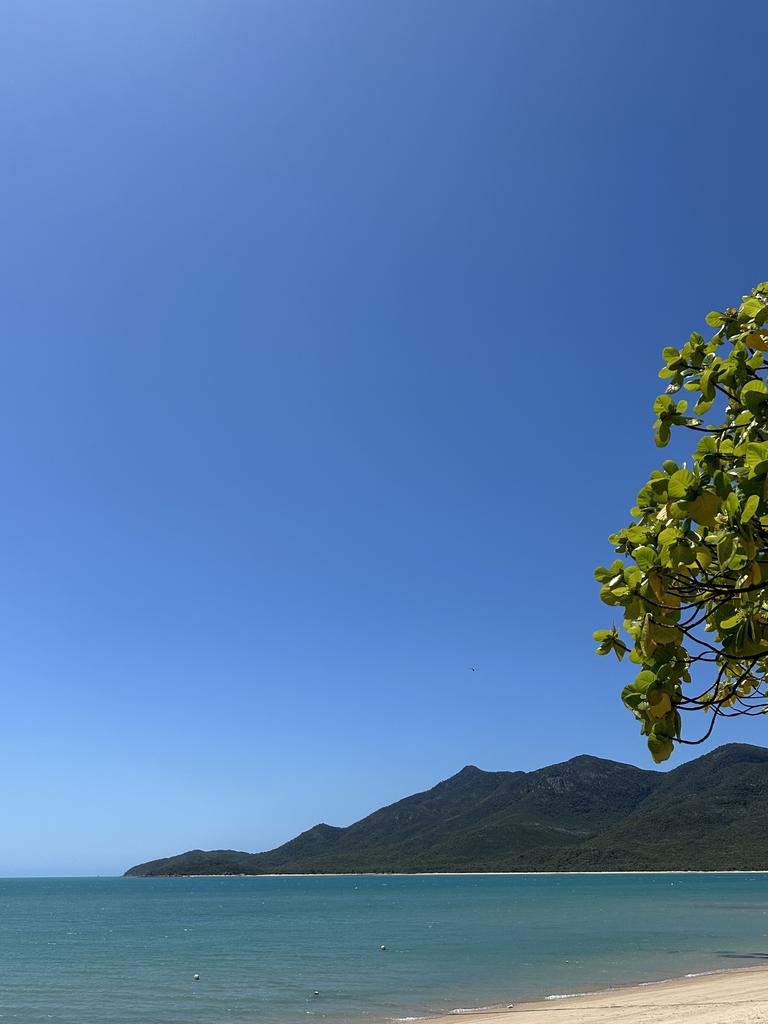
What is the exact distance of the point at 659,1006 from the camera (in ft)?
69.2

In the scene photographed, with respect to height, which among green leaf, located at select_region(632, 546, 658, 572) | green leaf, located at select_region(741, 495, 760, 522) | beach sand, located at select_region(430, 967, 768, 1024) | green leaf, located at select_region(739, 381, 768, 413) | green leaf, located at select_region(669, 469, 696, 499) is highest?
green leaf, located at select_region(739, 381, 768, 413)

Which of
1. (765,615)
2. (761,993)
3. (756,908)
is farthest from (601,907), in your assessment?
(765,615)

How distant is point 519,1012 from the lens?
22.6m

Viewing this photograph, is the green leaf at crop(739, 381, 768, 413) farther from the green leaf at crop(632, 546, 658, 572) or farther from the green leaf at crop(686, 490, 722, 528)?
the green leaf at crop(632, 546, 658, 572)

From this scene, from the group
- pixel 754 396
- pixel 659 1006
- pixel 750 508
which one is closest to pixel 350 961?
pixel 659 1006

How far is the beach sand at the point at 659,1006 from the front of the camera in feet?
59.5

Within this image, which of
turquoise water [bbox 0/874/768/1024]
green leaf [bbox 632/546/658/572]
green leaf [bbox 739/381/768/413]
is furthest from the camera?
turquoise water [bbox 0/874/768/1024]

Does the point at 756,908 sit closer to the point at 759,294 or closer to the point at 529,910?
the point at 529,910

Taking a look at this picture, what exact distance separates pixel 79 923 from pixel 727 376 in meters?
97.9

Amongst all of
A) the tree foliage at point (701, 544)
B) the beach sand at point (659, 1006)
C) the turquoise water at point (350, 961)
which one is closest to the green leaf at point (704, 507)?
the tree foliage at point (701, 544)

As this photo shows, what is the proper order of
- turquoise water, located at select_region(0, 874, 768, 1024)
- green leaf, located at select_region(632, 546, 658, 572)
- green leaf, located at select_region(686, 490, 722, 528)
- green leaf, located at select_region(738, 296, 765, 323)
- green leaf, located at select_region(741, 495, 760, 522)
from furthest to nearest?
turquoise water, located at select_region(0, 874, 768, 1024) → green leaf, located at select_region(738, 296, 765, 323) → green leaf, located at select_region(632, 546, 658, 572) → green leaf, located at select_region(686, 490, 722, 528) → green leaf, located at select_region(741, 495, 760, 522)

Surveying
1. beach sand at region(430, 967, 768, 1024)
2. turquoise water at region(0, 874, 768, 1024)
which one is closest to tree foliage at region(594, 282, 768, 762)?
beach sand at region(430, 967, 768, 1024)

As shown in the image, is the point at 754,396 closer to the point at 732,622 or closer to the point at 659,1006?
the point at 732,622

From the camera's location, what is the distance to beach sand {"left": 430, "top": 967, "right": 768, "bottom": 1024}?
18125 millimetres
